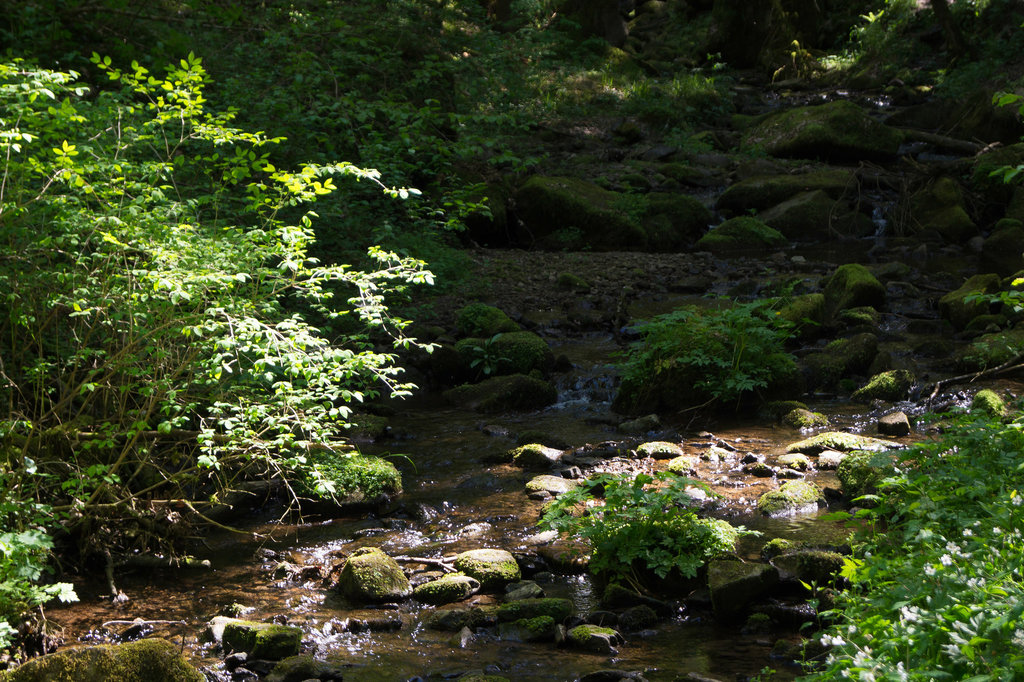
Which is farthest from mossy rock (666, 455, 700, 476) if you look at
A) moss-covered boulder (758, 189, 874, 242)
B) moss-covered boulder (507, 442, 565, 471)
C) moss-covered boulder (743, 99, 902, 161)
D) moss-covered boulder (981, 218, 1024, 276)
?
moss-covered boulder (743, 99, 902, 161)

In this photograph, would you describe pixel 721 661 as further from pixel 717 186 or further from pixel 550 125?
pixel 550 125

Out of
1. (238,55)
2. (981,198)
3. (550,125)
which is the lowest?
(981,198)

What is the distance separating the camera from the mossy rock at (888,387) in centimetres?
866

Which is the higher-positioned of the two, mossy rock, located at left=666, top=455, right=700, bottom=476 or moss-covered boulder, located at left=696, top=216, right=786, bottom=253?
moss-covered boulder, located at left=696, top=216, right=786, bottom=253

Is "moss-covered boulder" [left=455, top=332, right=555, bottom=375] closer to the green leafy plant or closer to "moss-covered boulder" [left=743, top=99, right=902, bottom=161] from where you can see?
the green leafy plant

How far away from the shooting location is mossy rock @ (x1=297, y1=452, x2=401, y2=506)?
6723 millimetres

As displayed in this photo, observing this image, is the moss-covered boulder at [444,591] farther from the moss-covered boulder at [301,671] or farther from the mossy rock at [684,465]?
the mossy rock at [684,465]

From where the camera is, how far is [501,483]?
7324 millimetres

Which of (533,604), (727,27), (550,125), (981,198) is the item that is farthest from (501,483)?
(727,27)

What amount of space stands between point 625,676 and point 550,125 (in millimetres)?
18459

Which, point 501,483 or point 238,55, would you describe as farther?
point 238,55

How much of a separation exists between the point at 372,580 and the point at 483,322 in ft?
19.9

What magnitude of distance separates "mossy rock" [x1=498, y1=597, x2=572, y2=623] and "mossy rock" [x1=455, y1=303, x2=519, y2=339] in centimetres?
615

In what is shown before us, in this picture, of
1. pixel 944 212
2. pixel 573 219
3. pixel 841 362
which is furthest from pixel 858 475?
pixel 944 212
